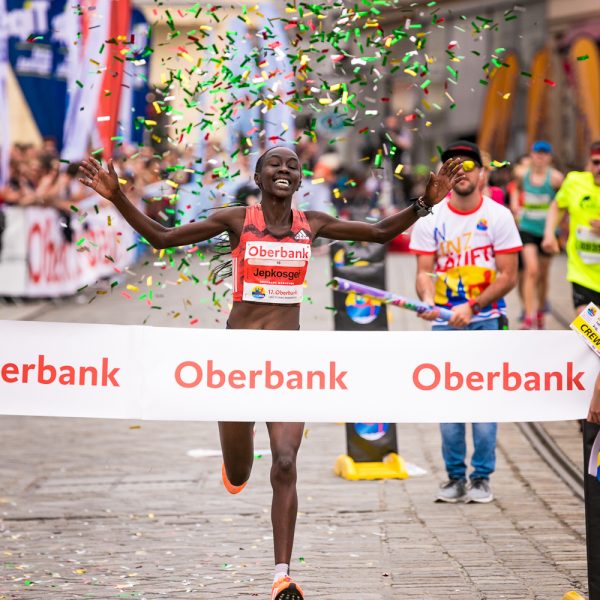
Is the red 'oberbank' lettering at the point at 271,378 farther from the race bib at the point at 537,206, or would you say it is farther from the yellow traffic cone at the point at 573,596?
the race bib at the point at 537,206

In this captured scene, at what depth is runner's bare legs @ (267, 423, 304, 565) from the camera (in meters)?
6.19

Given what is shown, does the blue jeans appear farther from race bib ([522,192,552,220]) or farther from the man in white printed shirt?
race bib ([522,192,552,220])

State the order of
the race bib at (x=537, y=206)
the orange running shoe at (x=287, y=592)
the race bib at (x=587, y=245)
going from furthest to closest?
the race bib at (x=537, y=206)
the race bib at (x=587, y=245)
the orange running shoe at (x=287, y=592)

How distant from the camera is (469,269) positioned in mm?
8844

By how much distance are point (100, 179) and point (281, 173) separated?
2.72 ft

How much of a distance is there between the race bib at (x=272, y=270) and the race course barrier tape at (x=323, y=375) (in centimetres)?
57

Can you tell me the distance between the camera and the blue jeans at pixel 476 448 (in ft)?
29.3

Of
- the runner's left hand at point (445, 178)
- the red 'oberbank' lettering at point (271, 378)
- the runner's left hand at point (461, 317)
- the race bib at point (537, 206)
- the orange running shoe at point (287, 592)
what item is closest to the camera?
the orange running shoe at point (287, 592)

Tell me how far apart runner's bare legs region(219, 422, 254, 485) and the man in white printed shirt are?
6.92 feet

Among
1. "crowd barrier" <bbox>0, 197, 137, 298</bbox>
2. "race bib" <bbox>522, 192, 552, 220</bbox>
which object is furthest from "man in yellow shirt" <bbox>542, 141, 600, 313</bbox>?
"crowd barrier" <bbox>0, 197, 137, 298</bbox>

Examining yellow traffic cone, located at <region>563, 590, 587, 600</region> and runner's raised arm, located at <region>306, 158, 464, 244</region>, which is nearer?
yellow traffic cone, located at <region>563, 590, 587, 600</region>

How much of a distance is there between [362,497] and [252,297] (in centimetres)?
269

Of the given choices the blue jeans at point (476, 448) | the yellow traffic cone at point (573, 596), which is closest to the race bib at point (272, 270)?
the yellow traffic cone at point (573, 596)

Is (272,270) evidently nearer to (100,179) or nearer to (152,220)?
(152,220)
